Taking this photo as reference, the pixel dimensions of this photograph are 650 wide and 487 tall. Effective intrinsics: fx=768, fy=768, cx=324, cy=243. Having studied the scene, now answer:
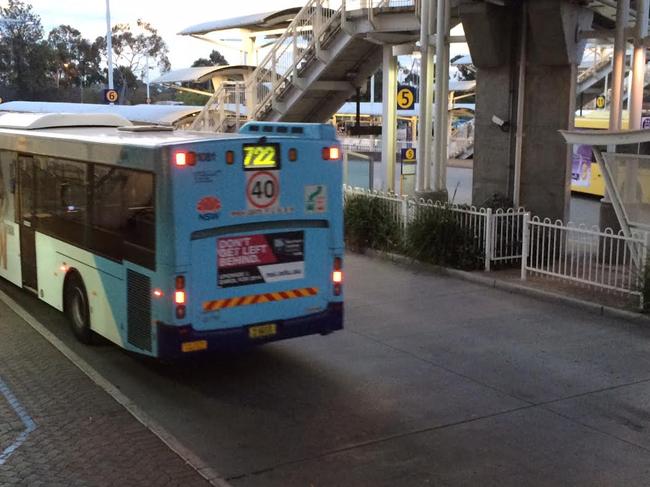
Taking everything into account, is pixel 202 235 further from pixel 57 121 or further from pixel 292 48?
pixel 292 48

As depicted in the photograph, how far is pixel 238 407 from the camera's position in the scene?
6.95 m

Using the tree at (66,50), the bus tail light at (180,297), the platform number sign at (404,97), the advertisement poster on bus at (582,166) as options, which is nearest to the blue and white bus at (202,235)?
the bus tail light at (180,297)

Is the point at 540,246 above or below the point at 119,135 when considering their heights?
below

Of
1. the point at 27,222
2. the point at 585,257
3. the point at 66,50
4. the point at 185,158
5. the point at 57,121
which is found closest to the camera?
the point at 185,158

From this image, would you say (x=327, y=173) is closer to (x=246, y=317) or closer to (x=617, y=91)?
(x=246, y=317)

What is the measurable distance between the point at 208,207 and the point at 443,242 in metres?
6.44

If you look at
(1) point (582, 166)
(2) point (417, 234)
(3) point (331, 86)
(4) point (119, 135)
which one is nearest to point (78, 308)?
(4) point (119, 135)

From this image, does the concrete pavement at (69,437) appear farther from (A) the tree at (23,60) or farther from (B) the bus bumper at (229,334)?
(A) the tree at (23,60)

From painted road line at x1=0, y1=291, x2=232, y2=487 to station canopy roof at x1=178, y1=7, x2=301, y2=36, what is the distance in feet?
49.3

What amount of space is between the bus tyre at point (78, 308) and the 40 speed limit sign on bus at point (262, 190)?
255 cm

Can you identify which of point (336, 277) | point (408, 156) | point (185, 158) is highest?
point (185, 158)

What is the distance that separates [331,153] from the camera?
780cm

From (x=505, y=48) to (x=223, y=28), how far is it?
48.8ft

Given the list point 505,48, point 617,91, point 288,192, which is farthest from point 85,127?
point 617,91
